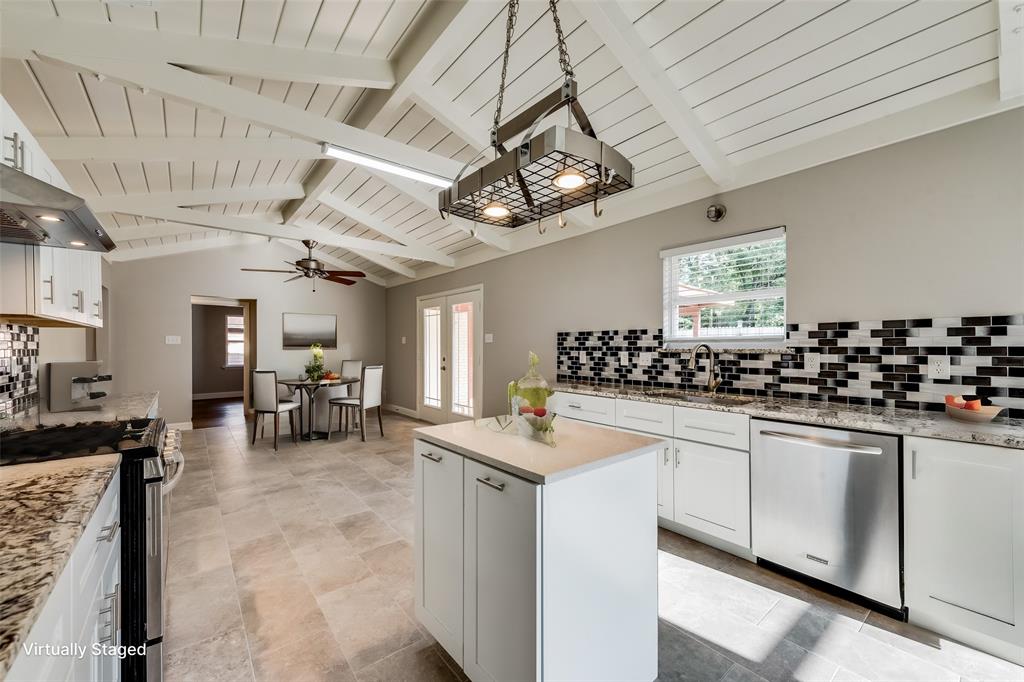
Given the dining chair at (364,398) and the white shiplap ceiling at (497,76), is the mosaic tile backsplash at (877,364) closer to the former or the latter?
the white shiplap ceiling at (497,76)

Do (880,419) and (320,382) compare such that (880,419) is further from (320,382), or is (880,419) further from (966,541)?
(320,382)

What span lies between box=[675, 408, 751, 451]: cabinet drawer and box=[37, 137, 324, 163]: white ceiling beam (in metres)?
3.17

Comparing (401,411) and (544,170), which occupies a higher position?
(544,170)

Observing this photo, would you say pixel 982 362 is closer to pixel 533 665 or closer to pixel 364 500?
pixel 533 665

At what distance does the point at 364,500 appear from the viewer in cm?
332

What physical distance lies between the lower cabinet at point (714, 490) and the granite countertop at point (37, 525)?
8.64 feet

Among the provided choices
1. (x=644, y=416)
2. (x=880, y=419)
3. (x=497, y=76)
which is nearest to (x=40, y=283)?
(x=497, y=76)

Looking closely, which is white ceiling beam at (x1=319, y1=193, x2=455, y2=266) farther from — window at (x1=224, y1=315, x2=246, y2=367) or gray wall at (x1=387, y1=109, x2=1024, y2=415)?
window at (x1=224, y1=315, x2=246, y2=367)

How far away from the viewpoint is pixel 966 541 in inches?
66.3

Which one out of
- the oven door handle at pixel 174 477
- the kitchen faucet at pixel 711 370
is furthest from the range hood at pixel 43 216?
the kitchen faucet at pixel 711 370

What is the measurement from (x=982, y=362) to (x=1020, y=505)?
776 mm

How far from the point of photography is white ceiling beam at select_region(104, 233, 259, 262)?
18.5ft

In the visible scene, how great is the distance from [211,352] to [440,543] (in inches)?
Answer: 404

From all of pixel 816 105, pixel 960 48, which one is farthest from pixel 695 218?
pixel 960 48
